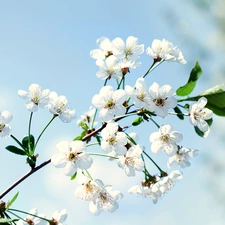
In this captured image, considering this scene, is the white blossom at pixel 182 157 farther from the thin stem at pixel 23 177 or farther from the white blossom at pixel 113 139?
the thin stem at pixel 23 177

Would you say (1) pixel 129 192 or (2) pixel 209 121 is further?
(1) pixel 129 192

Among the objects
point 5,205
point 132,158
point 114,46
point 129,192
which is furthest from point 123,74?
point 5,205

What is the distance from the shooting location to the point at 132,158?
1274 mm

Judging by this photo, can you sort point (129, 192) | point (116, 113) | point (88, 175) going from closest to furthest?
point (116, 113) < point (88, 175) < point (129, 192)

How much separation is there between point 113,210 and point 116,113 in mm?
313

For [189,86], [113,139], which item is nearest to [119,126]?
[113,139]

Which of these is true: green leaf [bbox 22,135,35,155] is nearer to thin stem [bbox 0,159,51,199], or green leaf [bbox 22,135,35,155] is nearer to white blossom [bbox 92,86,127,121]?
thin stem [bbox 0,159,51,199]

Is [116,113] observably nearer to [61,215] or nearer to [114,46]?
[114,46]

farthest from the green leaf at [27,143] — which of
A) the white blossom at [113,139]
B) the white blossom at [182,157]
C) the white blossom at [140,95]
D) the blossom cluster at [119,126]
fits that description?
the white blossom at [182,157]

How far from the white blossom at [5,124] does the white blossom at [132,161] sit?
334 millimetres

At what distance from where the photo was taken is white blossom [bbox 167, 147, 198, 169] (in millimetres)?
1352

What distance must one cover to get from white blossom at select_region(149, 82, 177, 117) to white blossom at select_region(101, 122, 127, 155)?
4.7 inches

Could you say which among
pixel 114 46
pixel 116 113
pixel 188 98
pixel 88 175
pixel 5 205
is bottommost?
pixel 5 205

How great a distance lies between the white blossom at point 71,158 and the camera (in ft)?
4.05
